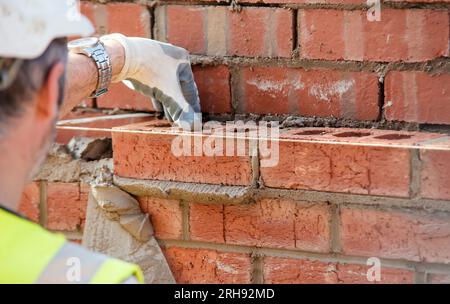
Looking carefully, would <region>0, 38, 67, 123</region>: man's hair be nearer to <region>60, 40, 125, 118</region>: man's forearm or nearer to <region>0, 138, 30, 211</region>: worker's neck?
<region>0, 138, 30, 211</region>: worker's neck

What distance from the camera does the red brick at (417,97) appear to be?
1912 mm

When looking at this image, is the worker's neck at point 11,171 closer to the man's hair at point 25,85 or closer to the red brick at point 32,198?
the man's hair at point 25,85

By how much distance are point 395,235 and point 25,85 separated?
3.49ft

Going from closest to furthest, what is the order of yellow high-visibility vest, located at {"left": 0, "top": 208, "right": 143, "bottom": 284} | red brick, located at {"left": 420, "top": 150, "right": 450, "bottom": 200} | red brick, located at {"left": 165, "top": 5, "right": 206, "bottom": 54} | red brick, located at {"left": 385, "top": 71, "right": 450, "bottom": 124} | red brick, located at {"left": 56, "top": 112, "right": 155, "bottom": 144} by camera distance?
yellow high-visibility vest, located at {"left": 0, "top": 208, "right": 143, "bottom": 284}, red brick, located at {"left": 420, "top": 150, "right": 450, "bottom": 200}, red brick, located at {"left": 385, "top": 71, "right": 450, "bottom": 124}, red brick, located at {"left": 165, "top": 5, "right": 206, "bottom": 54}, red brick, located at {"left": 56, "top": 112, "right": 155, "bottom": 144}

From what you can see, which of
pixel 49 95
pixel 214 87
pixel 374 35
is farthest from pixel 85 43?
pixel 49 95

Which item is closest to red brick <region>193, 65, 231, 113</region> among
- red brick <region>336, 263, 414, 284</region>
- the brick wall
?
the brick wall

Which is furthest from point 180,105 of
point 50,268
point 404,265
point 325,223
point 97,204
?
point 50,268

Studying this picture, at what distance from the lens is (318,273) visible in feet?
6.48

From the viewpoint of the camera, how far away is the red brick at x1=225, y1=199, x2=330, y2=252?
1.94 meters

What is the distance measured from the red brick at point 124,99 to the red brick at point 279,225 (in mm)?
426

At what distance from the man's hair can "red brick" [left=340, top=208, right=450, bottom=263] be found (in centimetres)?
99

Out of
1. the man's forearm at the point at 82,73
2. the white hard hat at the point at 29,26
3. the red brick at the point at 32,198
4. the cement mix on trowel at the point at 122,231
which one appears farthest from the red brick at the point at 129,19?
the white hard hat at the point at 29,26
